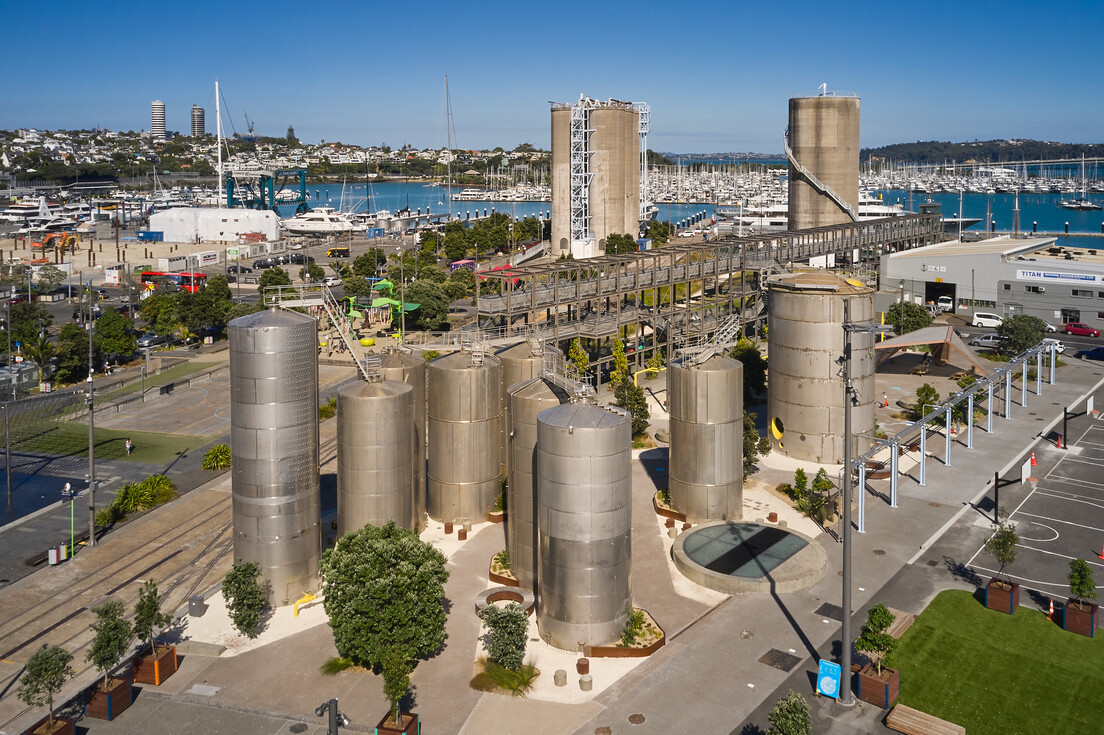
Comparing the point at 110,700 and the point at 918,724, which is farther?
the point at 110,700

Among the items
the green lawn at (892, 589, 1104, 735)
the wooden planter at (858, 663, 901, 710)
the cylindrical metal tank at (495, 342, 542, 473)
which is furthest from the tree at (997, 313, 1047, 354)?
the wooden planter at (858, 663, 901, 710)

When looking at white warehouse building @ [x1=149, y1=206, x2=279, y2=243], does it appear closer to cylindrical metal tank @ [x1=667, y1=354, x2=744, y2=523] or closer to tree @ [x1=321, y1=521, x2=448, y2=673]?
cylindrical metal tank @ [x1=667, y1=354, x2=744, y2=523]

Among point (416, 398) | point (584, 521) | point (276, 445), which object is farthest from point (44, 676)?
point (416, 398)

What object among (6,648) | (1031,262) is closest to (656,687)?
(6,648)

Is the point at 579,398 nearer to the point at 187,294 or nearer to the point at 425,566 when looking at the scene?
the point at 425,566

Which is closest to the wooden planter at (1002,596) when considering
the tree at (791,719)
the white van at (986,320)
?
the tree at (791,719)

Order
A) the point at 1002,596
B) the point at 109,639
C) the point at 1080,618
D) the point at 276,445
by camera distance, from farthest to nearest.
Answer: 1. the point at 276,445
2. the point at 1002,596
3. the point at 1080,618
4. the point at 109,639

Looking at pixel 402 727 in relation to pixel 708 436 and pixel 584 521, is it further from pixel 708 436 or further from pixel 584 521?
pixel 708 436

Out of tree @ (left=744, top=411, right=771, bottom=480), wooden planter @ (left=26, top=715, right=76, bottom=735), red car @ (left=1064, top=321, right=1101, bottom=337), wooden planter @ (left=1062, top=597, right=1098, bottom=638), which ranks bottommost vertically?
wooden planter @ (left=26, top=715, right=76, bottom=735)
